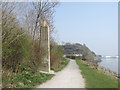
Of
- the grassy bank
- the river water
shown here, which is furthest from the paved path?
the river water

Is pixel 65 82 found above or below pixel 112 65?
above

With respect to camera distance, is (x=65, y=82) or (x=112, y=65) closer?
(x=65, y=82)

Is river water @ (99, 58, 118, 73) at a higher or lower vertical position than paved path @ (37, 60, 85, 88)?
lower

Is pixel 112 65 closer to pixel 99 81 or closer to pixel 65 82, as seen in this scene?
pixel 99 81

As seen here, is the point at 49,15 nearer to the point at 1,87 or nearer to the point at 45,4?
the point at 45,4

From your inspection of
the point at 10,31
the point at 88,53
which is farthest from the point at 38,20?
the point at 88,53

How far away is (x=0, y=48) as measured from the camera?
8.56 metres

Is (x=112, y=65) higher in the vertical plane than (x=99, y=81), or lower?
lower

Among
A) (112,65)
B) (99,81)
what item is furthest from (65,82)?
(112,65)

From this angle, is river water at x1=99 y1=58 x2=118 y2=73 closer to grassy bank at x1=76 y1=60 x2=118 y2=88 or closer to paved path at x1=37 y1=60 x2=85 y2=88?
grassy bank at x1=76 y1=60 x2=118 y2=88

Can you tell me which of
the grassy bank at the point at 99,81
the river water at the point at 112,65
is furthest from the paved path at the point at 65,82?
the river water at the point at 112,65

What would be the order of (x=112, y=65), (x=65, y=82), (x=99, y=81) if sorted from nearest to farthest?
(x=65, y=82), (x=99, y=81), (x=112, y=65)

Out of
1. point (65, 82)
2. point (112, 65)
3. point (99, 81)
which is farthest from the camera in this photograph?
point (112, 65)

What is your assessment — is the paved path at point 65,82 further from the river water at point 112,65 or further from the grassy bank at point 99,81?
the river water at point 112,65
